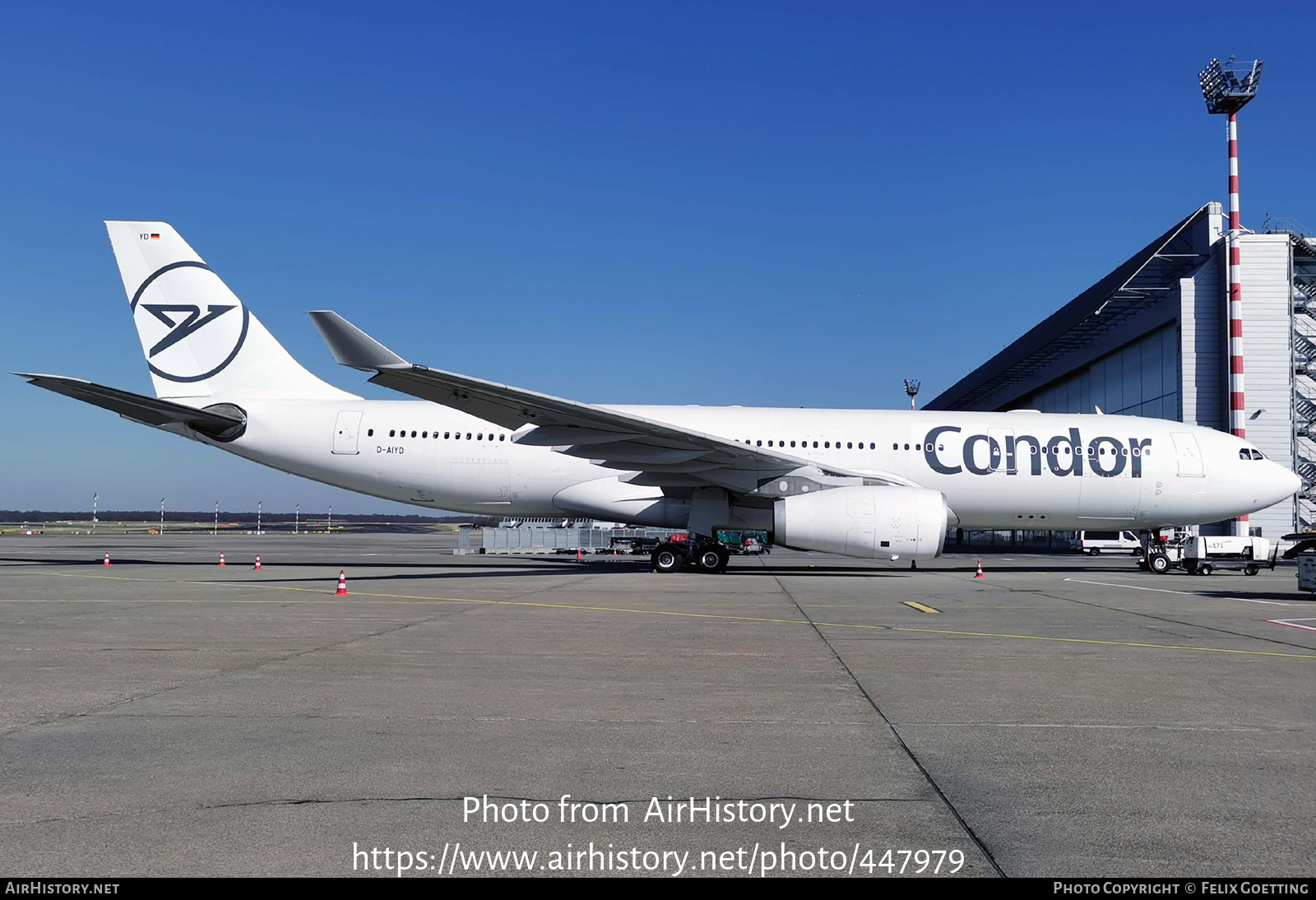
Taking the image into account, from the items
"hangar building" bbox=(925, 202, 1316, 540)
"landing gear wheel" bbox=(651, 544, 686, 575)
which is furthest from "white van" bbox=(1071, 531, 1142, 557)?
"landing gear wheel" bbox=(651, 544, 686, 575)

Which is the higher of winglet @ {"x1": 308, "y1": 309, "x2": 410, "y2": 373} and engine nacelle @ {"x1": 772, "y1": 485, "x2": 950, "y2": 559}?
winglet @ {"x1": 308, "y1": 309, "x2": 410, "y2": 373}

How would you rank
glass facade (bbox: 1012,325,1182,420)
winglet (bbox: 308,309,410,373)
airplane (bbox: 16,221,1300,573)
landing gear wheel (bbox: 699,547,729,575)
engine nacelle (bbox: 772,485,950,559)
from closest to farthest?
winglet (bbox: 308,309,410,373)
engine nacelle (bbox: 772,485,950,559)
landing gear wheel (bbox: 699,547,729,575)
airplane (bbox: 16,221,1300,573)
glass facade (bbox: 1012,325,1182,420)

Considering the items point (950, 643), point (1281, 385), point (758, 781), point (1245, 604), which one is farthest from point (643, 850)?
point (1281, 385)

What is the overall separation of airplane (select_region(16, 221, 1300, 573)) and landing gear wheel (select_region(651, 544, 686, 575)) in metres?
0.06

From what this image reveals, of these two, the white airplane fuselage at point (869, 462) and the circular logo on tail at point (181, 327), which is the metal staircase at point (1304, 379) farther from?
the circular logo on tail at point (181, 327)

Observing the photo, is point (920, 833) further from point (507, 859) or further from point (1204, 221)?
point (1204, 221)

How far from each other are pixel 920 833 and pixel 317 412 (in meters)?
19.1

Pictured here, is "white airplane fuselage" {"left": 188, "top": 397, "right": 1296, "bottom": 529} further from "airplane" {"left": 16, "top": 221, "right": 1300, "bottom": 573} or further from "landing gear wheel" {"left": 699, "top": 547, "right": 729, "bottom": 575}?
"landing gear wheel" {"left": 699, "top": 547, "right": 729, "bottom": 575}

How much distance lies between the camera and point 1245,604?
41.9 feet

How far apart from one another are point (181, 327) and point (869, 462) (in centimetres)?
1602

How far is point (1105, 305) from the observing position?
116ft

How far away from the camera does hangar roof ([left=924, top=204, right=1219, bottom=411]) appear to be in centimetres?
3378

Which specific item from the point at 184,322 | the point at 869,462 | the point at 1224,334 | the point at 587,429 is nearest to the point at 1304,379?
the point at 1224,334

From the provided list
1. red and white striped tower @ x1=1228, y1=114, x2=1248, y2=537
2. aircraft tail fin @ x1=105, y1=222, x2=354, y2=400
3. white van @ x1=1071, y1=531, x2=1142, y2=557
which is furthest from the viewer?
white van @ x1=1071, y1=531, x2=1142, y2=557
